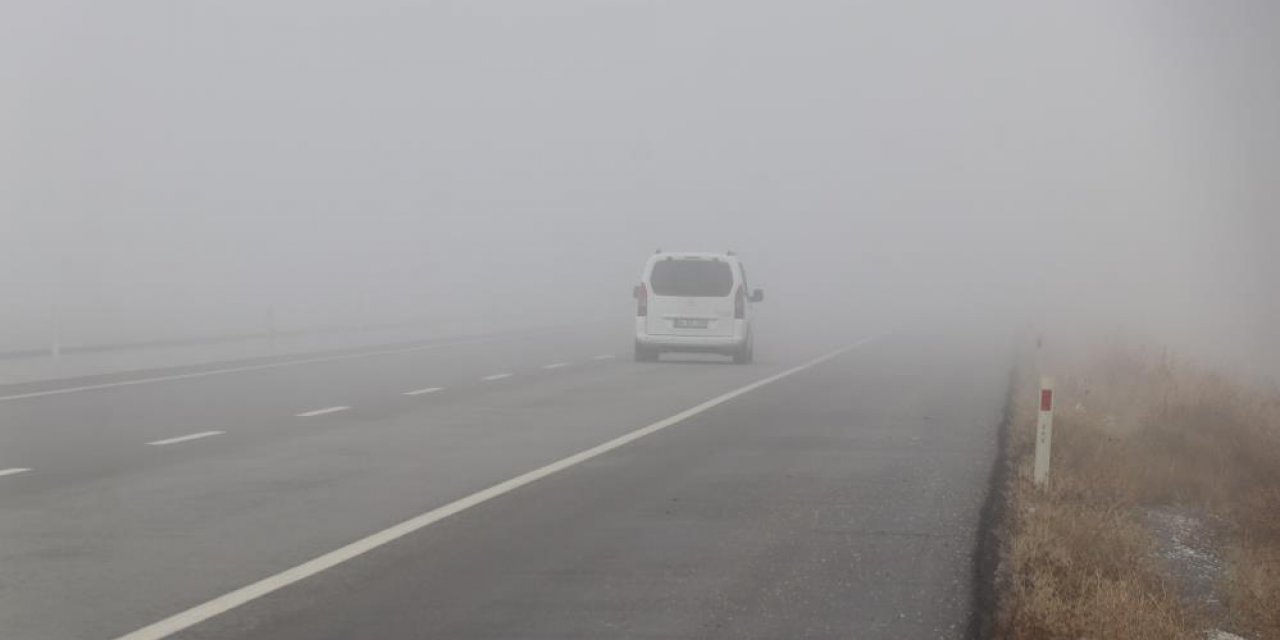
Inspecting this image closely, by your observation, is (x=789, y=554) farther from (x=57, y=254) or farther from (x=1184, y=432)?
(x=57, y=254)

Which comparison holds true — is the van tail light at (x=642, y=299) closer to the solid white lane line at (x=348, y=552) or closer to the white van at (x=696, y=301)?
the white van at (x=696, y=301)

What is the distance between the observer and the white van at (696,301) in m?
32.9

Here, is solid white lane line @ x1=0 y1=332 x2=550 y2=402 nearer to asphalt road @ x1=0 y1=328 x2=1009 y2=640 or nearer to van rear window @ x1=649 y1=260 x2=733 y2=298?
asphalt road @ x1=0 y1=328 x2=1009 y2=640

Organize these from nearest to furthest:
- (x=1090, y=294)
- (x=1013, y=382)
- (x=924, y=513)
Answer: (x=924, y=513), (x=1013, y=382), (x=1090, y=294)

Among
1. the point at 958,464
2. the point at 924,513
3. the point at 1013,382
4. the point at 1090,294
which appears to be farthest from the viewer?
the point at 1090,294

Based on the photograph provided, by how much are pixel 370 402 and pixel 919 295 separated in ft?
279

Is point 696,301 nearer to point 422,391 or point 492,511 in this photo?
point 422,391

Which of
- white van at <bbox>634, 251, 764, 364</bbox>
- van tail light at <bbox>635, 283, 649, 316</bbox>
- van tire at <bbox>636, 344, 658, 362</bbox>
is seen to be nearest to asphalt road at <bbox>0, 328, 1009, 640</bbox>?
white van at <bbox>634, 251, 764, 364</bbox>

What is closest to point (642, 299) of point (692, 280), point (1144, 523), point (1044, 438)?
point (692, 280)

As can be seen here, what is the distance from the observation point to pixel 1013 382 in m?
29.3

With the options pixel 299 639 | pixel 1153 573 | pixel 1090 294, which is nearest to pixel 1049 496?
pixel 1153 573

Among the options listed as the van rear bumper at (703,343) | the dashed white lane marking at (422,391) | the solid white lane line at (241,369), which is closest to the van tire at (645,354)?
the van rear bumper at (703,343)

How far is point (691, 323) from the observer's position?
33062 mm

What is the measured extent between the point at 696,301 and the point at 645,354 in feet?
6.43
